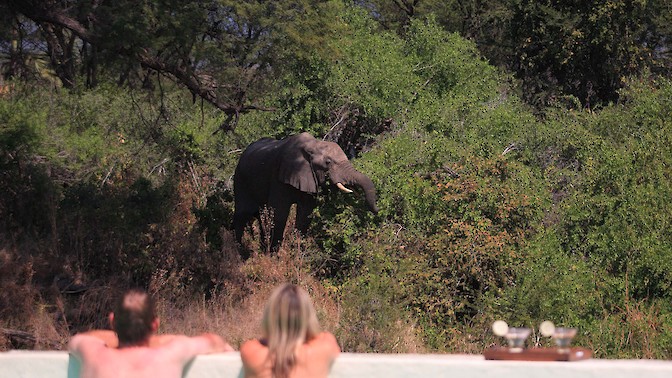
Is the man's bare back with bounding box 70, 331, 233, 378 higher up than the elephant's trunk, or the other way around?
the elephant's trunk

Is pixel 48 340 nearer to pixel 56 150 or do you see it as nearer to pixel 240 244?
pixel 240 244

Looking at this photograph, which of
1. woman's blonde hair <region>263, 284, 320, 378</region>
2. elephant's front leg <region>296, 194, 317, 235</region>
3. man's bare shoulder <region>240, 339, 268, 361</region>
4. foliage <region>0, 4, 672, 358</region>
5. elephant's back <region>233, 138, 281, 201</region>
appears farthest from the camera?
elephant's back <region>233, 138, 281, 201</region>

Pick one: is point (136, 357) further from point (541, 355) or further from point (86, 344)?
point (541, 355)

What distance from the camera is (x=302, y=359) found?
5.14 m

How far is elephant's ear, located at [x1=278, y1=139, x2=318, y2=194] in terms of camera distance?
573 inches

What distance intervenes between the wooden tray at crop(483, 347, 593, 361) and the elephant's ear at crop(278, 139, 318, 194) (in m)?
9.28

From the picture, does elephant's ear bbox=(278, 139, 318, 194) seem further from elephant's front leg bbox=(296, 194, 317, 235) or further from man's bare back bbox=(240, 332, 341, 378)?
man's bare back bbox=(240, 332, 341, 378)

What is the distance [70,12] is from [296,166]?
376 centimetres

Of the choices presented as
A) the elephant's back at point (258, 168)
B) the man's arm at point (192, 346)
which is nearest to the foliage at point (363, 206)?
the elephant's back at point (258, 168)

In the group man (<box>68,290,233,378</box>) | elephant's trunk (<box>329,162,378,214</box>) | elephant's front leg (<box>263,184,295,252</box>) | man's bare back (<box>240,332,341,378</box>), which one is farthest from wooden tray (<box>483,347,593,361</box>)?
elephant's front leg (<box>263,184,295,252</box>)

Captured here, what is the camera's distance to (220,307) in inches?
484

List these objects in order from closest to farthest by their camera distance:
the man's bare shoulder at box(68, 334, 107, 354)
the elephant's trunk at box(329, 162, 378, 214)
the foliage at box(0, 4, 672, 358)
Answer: the man's bare shoulder at box(68, 334, 107, 354), the foliage at box(0, 4, 672, 358), the elephant's trunk at box(329, 162, 378, 214)

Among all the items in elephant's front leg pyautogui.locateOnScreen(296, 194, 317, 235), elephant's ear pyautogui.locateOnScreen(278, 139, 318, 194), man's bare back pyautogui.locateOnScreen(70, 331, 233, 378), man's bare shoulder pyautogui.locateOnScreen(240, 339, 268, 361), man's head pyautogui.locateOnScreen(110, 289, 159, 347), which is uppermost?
elephant's ear pyautogui.locateOnScreen(278, 139, 318, 194)

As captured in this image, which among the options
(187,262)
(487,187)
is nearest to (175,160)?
(187,262)
